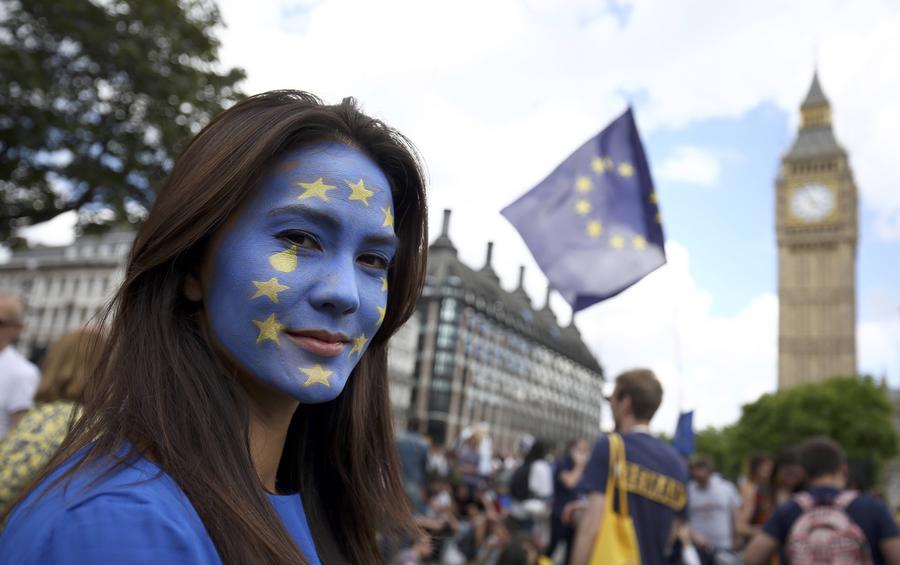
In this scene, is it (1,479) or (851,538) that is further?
(851,538)

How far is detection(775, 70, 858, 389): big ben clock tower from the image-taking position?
309 ft

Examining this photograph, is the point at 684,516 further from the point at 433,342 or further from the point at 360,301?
the point at 433,342

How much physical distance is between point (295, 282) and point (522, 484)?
9.77 metres

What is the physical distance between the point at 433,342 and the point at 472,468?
228 feet

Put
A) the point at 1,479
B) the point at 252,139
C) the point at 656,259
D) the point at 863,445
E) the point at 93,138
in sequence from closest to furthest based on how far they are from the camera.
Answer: the point at 252,139 → the point at 1,479 → the point at 656,259 → the point at 93,138 → the point at 863,445

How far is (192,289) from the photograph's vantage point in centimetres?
155

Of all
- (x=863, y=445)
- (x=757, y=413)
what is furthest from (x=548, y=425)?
(x=863, y=445)

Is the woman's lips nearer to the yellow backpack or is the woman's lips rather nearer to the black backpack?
the yellow backpack

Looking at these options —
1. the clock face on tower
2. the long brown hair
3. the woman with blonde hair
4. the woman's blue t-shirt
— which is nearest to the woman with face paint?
the woman's blue t-shirt

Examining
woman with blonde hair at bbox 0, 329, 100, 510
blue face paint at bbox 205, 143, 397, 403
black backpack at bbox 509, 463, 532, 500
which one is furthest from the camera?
black backpack at bbox 509, 463, 532, 500

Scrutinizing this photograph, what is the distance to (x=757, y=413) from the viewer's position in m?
71.8

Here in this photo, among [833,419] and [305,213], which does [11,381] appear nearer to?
[305,213]

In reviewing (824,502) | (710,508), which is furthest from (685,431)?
(824,502)

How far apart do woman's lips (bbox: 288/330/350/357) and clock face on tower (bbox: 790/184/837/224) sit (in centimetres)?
10459
